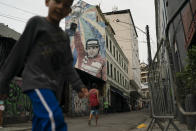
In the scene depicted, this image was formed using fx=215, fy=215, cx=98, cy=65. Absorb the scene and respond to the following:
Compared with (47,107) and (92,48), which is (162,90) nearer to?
(47,107)

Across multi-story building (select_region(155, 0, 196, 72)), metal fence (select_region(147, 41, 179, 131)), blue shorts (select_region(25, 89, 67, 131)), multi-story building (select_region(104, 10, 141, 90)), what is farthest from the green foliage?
multi-story building (select_region(104, 10, 141, 90))

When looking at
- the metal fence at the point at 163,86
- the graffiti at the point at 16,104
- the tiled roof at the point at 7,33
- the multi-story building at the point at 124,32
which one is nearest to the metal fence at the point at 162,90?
the metal fence at the point at 163,86

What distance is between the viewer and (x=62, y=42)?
213 centimetres

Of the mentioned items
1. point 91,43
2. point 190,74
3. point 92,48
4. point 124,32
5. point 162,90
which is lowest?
point 162,90

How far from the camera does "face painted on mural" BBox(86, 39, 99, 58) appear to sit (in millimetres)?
26266

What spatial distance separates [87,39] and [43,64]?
25430 millimetres

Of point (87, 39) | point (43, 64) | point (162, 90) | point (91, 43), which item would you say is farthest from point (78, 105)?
point (43, 64)

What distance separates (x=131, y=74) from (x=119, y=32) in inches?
420

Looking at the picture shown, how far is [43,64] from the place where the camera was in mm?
1905

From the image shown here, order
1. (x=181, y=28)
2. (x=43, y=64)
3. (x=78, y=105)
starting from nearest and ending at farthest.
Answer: (x=43, y=64), (x=181, y=28), (x=78, y=105)

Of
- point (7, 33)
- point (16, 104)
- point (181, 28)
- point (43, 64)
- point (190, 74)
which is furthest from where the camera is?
point (7, 33)

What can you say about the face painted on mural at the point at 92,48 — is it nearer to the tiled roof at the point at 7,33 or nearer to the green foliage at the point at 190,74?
the tiled roof at the point at 7,33

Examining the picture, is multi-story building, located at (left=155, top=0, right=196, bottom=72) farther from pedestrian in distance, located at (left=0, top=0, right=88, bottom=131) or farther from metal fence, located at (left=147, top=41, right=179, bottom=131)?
pedestrian in distance, located at (left=0, top=0, right=88, bottom=131)

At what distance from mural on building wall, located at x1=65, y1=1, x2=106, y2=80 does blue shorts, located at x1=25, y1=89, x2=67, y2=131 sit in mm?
23004
